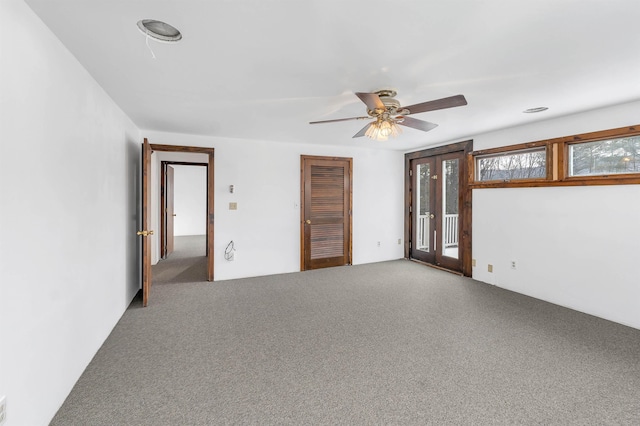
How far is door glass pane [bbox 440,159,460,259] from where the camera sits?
5102mm

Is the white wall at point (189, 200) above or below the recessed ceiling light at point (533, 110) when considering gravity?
below

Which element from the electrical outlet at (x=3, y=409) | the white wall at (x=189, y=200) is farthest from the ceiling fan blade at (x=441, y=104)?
the white wall at (x=189, y=200)

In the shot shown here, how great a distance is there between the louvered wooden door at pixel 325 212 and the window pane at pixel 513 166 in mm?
2228

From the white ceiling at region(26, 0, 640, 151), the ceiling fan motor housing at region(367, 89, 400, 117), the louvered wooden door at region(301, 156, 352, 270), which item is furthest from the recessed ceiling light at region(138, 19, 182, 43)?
the louvered wooden door at region(301, 156, 352, 270)

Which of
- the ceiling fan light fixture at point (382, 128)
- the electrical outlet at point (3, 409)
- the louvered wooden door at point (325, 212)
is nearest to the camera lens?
the electrical outlet at point (3, 409)

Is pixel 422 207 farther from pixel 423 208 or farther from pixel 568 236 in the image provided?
pixel 568 236

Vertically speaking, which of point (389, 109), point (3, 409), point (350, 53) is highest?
point (350, 53)

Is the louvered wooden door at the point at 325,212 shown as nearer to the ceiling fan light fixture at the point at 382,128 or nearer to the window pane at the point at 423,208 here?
the window pane at the point at 423,208

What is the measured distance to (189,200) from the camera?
31.9 feet

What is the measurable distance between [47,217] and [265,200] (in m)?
3.32

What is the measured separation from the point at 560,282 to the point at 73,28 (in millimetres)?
5093

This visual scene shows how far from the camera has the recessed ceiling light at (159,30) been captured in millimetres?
1679

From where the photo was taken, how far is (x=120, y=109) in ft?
10.5

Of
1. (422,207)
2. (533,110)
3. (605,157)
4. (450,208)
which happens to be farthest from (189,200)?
(605,157)
